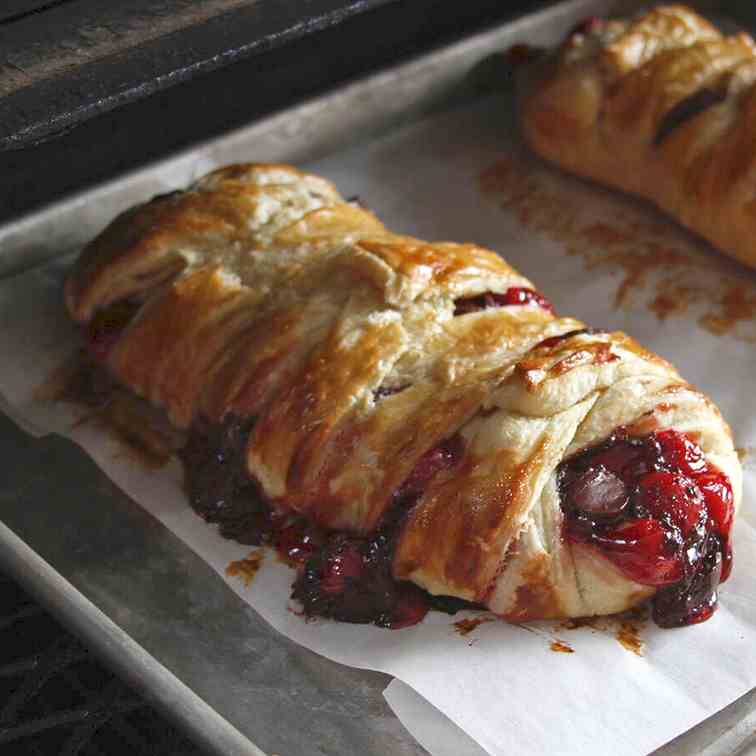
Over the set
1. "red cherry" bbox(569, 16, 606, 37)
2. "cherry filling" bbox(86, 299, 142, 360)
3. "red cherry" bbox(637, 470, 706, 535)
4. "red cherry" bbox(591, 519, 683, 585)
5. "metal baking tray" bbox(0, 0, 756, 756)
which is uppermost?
"red cherry" bbox(569, 16, 606, 37)

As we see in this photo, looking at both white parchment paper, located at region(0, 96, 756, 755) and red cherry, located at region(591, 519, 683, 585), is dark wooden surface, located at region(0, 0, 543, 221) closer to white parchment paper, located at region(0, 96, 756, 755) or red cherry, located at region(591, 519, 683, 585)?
white parchment paper, located at region(0, 96, 756, 755)

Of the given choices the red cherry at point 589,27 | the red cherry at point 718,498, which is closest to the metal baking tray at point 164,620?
the red cherry at point 718,498

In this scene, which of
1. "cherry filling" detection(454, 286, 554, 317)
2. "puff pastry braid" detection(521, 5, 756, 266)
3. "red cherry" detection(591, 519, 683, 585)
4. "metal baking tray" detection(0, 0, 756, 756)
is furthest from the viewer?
"puff pastry braid" detection(521, 5, 756, 266)

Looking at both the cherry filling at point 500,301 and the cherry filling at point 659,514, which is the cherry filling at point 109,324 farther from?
the cherry filling at point 659,514

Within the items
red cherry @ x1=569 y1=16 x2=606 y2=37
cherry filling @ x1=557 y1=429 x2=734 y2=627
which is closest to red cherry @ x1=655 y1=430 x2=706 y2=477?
cherry filling @ x1=557 y1=429 x2=734 y2=627

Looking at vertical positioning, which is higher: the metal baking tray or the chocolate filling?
the chocolate filling

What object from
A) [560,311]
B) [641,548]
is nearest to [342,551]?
[641,548]
